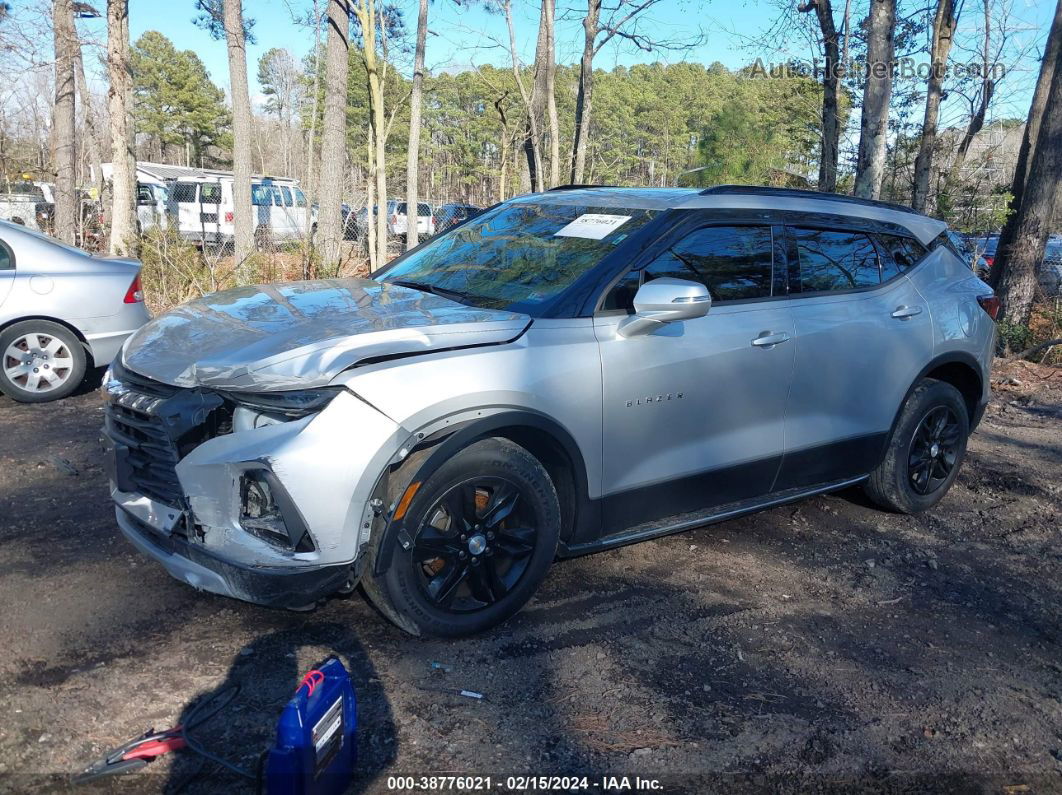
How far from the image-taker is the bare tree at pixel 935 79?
59.7ft

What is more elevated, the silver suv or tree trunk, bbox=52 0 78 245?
tree trunk, bbox=52 0 78 245

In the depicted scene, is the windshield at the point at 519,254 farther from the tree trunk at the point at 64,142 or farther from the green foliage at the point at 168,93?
the green foliage at the point at 168,93

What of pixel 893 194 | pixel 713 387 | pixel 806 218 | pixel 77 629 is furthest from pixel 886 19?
pixel 77 629

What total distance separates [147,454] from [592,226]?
225cm

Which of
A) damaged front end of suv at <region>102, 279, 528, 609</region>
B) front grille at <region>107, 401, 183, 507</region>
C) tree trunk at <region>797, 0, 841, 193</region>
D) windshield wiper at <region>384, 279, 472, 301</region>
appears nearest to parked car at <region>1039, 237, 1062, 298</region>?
tree trunk at <region>797, 0, 841, 193</region>

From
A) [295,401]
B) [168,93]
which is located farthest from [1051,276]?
[168,93]

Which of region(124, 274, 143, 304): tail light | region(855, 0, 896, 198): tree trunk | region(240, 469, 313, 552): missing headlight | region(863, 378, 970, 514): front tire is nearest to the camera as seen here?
region(240, 469, 313, 552): missing headlight

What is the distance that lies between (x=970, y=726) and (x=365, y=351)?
2.57 meters

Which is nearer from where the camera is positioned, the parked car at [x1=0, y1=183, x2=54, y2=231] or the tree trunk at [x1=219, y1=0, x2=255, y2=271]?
the tree trunk at [x1=219, y1=0, x2=255, y2=271]

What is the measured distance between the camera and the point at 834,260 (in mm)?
4691

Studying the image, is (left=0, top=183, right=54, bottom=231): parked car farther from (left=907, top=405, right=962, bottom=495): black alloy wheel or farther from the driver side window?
(left=907, top=405, right=962, bottom=495): black alloy wheel

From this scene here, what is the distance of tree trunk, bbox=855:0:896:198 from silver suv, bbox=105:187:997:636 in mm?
5191

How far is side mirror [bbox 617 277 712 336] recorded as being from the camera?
3.59m

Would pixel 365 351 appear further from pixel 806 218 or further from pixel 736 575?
pixel 806 218
